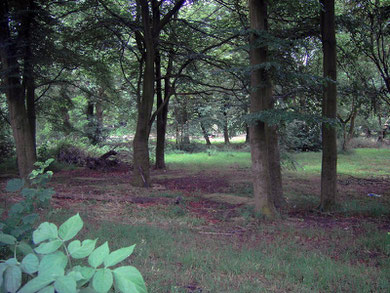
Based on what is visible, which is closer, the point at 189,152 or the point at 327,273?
the point at 327,273

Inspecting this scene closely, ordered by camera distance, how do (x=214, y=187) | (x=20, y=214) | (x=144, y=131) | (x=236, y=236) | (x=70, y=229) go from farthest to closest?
(x=214, y=187) < (x=144, y=131) < (x=236, y=236) < (x=20, y=214) < (x=70, y=229)

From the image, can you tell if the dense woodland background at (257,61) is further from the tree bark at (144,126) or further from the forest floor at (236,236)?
the forest floor at (236,236)

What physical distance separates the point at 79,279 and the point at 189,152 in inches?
1195

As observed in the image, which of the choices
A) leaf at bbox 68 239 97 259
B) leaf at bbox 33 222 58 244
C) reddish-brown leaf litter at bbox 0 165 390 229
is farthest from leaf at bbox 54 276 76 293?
reddish-brown leaf litter at bbox 0 165 390 229

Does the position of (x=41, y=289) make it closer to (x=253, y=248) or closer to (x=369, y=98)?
(x=253, y=248)

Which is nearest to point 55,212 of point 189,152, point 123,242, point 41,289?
point 123,242

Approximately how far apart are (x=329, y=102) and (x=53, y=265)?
29.4 feet

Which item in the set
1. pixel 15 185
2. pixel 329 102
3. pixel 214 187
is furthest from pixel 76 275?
pixel 214 187

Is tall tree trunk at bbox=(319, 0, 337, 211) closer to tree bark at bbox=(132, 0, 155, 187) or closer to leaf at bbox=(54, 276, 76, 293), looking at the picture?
tree bark at bbox=(132, 0, 155, 187)

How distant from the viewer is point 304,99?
1013 cm

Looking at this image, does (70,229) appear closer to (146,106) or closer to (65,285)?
(65,285)

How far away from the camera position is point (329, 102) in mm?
8961

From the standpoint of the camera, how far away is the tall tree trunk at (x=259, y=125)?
8.02 meters

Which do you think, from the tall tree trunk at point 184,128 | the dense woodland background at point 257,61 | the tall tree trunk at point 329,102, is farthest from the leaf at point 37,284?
the tall tree trunk at point 184,128
